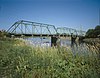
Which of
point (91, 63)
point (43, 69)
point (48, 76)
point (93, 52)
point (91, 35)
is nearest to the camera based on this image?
point (48, 76)

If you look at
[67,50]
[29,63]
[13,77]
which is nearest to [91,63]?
[67,50]

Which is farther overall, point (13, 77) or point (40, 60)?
point (40, 60)

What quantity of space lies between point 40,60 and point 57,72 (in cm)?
125

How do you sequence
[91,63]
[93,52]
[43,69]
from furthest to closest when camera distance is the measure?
[93,52] → [91,63] → [43,69]

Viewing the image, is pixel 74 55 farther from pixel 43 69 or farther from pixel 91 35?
pixel 91 35

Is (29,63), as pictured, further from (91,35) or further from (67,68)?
(91,35)

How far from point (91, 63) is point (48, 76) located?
192 cm

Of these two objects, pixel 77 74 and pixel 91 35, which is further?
pixel 91 35

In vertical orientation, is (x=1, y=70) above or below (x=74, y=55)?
below

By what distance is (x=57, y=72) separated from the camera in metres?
5.23

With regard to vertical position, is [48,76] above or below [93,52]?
below

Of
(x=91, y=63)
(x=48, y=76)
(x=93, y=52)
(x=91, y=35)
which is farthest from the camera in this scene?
(x=91, y=35)

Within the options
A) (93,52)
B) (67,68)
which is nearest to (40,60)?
(67,68)

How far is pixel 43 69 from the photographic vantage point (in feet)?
18.0
